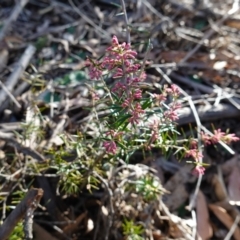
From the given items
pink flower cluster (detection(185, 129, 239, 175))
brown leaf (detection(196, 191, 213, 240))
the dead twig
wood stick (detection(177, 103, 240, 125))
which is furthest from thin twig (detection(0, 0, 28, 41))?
pink flower cluster (detection(185, 129, 239, 175))

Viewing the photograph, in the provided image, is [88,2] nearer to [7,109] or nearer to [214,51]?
[214,51]

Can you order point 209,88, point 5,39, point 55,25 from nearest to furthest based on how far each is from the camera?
point 209,88
point 5,39
point 55,25

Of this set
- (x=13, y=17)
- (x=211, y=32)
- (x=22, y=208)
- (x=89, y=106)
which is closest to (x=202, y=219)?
(x=89, y=106)

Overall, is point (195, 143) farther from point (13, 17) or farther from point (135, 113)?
point (13, 17)

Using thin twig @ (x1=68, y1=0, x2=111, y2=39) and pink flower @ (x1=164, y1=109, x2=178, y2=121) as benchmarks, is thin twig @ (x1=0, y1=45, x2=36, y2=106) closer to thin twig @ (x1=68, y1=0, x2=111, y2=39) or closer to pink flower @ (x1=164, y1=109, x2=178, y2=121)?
thin twig @ (x1=68, y1=0, x2=111, y2=39)

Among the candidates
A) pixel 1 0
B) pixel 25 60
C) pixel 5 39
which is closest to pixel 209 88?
pixel 25 60

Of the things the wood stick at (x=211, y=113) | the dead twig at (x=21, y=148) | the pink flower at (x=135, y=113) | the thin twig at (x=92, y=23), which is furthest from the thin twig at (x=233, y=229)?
the thin twig at (x=92, y=23)
